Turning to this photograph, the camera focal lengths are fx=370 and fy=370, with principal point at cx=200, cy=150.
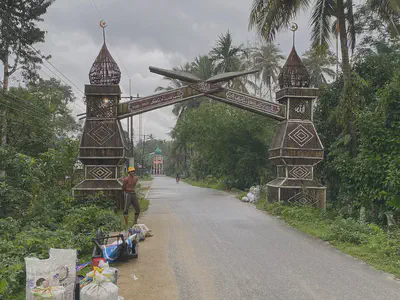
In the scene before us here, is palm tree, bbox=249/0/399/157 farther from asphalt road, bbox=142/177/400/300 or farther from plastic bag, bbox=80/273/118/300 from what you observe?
plastic bag, bbox=80/273/118/300

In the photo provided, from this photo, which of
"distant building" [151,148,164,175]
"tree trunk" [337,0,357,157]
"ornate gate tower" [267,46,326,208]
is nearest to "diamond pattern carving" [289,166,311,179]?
"ornate gate tower" [267,46,326,208]

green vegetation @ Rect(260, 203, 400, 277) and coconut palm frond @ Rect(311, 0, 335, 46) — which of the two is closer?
green vegetation @ Rect(260, 203, 400, 277)

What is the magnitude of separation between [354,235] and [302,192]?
15.9 ft

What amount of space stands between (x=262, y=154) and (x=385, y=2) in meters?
13.0

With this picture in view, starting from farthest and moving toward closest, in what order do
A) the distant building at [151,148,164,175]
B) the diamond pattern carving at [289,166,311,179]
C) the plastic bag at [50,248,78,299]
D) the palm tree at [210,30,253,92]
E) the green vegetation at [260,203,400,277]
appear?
the distant building at [151,148,164,175] < the palm tree at [210,30,253,92] < the diamond pattern carving at [289,166,311,179] < the green vegetation at [260,203,400,277] < the plastic bag at [50,248,78,299]

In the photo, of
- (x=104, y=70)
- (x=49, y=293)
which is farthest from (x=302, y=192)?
(x=49, y=293)

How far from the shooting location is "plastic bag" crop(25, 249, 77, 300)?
13.4 feet

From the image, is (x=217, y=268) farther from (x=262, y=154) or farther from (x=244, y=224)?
(x=262, y=154)

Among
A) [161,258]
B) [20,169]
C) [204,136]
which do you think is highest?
[204,136]

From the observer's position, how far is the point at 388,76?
15180 millimetres

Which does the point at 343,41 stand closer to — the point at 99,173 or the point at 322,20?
the point at 322,20

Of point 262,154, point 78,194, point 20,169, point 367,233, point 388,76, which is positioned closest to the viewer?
point 367,233

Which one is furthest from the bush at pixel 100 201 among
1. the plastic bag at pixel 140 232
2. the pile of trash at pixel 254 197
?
the pile of trash at pixel 254 197

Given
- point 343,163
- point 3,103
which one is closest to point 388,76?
point 343,163
